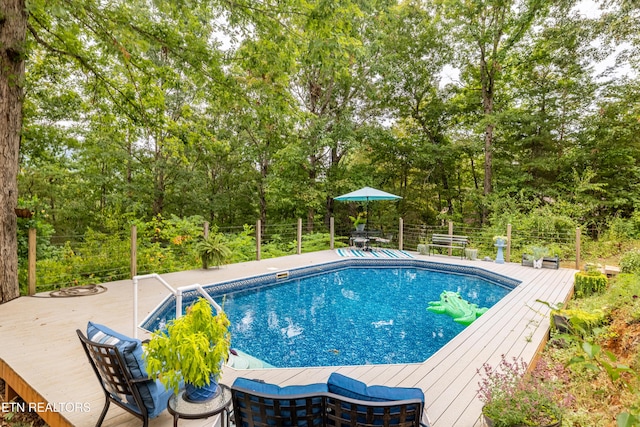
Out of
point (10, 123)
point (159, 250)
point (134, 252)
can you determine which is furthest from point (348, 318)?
point (10, 123)

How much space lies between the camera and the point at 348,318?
565 cm

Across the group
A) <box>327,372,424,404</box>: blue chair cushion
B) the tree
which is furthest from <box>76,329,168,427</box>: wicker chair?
the tree

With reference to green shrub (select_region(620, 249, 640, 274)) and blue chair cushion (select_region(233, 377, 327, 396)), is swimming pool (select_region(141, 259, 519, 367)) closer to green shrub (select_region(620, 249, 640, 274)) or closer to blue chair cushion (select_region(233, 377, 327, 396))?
green shrub (select_region(620, 249, 640, 274))

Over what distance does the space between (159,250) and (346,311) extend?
4.53 meters

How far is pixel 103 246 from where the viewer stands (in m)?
6.70

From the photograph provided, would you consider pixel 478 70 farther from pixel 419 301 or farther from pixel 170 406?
pixel 170 406

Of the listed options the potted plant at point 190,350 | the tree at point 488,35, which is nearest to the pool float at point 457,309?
the potted plant at point 190,350

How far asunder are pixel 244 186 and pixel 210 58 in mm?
8976

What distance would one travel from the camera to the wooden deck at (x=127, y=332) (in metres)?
2.48

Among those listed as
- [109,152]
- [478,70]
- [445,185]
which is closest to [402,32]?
[478,70]

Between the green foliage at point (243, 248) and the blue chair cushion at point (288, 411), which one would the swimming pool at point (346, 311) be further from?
the blue chair cushion at point (288, 411)

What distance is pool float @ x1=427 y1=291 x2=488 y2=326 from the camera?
18.3 ft

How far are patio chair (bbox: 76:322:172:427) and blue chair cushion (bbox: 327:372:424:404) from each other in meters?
1.18

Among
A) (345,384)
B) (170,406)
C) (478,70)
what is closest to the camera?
(345,384)
